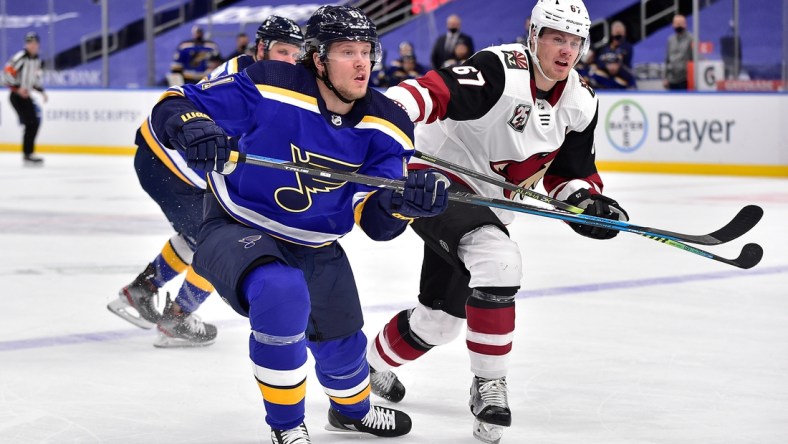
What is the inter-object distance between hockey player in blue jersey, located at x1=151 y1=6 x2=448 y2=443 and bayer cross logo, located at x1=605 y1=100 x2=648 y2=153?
8709 millimetres

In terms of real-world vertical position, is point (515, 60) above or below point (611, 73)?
below

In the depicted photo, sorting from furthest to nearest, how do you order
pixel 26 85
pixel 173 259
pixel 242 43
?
pixel 242 43
pixel 26 85
pixel 173 259

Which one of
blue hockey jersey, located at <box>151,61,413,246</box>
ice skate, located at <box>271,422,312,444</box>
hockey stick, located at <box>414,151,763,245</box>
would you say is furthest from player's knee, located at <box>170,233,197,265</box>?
ice skate, located at <box>271,422,312,444</box>

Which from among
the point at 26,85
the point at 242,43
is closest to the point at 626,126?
the point at 242,43

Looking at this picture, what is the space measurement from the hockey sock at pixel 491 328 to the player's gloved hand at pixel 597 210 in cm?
39

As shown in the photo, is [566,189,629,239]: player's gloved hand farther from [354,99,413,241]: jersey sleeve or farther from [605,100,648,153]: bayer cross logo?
[605,100,648,153]: bayer cross logo

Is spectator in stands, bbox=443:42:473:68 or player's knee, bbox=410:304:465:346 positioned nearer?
player's knee, bbox=410:304:465:346

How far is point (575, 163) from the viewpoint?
11.1 feet

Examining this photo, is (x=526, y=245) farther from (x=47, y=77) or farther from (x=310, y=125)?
(x=47, y=77)

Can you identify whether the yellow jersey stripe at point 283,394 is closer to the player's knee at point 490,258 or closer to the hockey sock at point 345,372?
the hockey sock at point 345,372

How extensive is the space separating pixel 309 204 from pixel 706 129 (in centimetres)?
873

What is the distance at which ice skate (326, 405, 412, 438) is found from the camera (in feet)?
9.53

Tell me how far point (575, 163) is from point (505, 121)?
294 millimetres

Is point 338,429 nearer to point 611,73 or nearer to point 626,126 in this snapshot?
point 626,126
